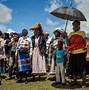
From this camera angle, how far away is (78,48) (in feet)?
30.7

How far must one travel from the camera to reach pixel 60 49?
1009 centimetres

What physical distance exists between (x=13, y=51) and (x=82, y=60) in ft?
13.1

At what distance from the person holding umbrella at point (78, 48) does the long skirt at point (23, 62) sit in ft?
7.77

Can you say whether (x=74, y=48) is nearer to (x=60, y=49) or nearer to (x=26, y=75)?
(x=60, y=49)

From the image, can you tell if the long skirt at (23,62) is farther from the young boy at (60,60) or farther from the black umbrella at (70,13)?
the black umbrella at (70,13)

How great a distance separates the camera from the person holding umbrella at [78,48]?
9336mm

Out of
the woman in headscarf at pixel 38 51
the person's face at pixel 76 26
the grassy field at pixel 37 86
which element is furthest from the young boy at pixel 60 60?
the woman in headscarf at pixel 38 51

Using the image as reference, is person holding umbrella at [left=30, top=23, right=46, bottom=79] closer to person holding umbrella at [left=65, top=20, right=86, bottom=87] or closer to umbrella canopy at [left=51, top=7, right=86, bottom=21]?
umbrella canopy at [left=51, top=7, right=86, bottom=21]

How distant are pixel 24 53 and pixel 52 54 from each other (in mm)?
1109

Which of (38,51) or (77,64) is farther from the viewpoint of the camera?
(38,51)

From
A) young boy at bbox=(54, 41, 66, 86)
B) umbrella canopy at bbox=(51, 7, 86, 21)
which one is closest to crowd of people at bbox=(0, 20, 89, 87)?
young boy at bbox=(54, 41, 66, 86)

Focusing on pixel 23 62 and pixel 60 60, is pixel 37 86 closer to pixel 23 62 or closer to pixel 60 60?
pixel 60 60

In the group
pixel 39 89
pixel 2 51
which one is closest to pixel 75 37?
pixel 39 89

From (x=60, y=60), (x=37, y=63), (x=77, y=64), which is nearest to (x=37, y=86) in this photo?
(x=60, y=60)
